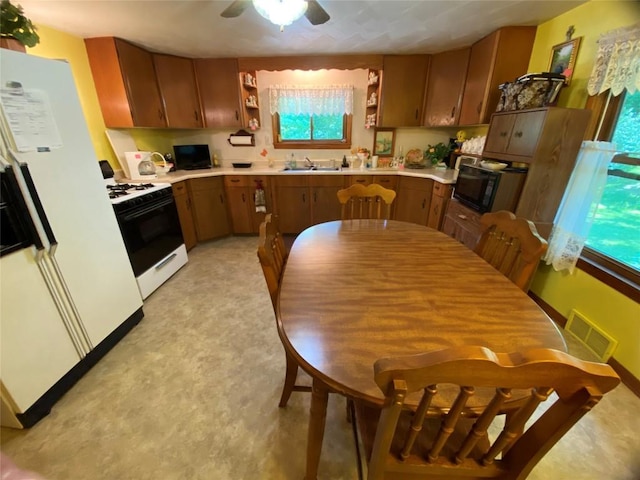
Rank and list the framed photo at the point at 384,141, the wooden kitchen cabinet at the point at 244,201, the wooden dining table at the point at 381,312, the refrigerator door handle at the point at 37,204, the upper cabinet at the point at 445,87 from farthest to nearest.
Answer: the framed photo at the point at 384,141
the wooden kitchen cabinet at the point at 244,201
the upper cabinet at the point at 445,87
the refrigerator door handle at the point at 37,204
the wooden dining table at the point at 381,312

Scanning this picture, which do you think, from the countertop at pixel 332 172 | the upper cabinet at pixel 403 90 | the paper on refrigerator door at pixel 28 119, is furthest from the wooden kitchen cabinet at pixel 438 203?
the paper on refrigerator door at pixel 28 119

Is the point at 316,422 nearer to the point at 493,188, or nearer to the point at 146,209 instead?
the point at 493,188

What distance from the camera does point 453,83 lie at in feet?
9.76

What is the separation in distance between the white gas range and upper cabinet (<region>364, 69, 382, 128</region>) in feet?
8.58

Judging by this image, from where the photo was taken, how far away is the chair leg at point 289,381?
1.30 metres

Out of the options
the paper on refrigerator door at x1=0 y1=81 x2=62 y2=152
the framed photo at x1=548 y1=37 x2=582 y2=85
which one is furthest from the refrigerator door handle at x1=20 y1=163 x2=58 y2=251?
the framed photo at x1=548 y1=37 x2=582 y2=85

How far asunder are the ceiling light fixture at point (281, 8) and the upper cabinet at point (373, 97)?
1.99 meters

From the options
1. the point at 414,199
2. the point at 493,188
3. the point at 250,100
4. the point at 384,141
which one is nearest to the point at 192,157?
the point at 250,100

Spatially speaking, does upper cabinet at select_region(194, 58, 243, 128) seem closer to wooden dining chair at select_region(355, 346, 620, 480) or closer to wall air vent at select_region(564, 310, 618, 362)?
wooden dining chair at select_region(355, 346, 620, 480)

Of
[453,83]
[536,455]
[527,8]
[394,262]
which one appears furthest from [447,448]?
[453,83]

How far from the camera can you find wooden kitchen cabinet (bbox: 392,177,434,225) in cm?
321

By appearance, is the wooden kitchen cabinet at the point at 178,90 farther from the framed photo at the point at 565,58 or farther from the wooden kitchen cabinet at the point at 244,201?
the framed photo at the point at 565,58

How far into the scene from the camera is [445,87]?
3.05 metres

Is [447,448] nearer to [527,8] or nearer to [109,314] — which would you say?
[109,314]
